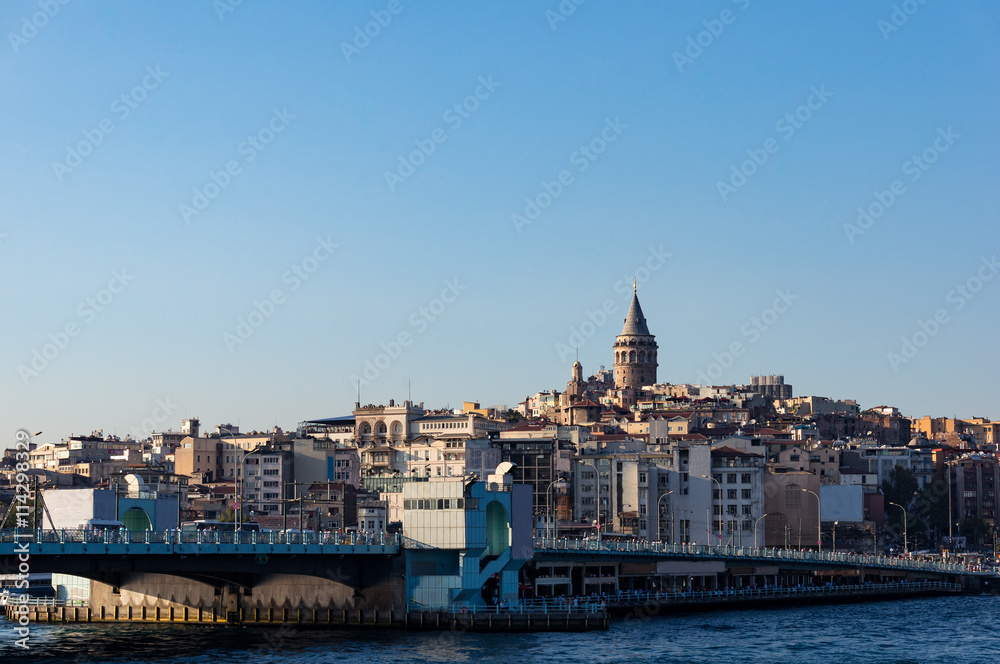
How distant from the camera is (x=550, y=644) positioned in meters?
72.4

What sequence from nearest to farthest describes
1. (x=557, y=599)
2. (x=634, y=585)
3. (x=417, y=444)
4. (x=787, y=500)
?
(x=557, y=599) < (x=634, y=585) < (x=787, y=500) < (x=417, y=444)

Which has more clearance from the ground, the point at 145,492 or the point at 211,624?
the point at 145,492

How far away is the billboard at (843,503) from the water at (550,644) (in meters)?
60.1

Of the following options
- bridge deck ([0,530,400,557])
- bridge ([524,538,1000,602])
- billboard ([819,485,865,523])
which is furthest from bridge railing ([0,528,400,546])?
billboard ([819,485,865,523])

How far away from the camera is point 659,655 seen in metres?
70.7

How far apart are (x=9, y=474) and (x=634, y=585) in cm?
10002

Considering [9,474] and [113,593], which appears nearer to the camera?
[113,593]

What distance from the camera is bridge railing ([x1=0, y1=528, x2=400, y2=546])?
68500 mm

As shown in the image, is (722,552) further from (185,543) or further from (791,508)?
(185,543)

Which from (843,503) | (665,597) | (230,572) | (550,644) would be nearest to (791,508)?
(843,503)

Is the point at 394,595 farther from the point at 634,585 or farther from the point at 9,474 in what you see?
the point at 9,474

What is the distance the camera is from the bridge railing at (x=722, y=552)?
309ft

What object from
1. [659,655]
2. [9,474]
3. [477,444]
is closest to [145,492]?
[659,655]

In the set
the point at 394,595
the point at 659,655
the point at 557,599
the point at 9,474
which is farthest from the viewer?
the point at 9,474
